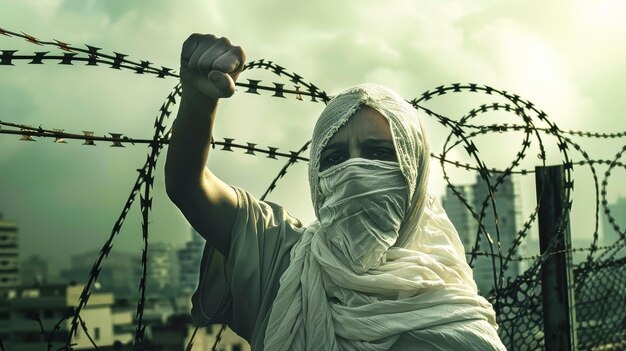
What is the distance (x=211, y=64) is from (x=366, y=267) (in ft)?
2.83

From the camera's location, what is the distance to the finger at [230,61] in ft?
9.14

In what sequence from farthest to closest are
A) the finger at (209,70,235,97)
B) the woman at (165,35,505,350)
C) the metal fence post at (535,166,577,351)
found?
the metal fence post at (535,166,577,351)
the woman at (165,35,505,350)
the finger at (209,70,235,97)

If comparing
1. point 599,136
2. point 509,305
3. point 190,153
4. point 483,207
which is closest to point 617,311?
point 599,136

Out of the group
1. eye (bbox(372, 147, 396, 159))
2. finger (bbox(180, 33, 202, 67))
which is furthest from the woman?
finger (bbox(180, 33, 202, 67))

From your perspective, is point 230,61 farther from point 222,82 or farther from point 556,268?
point 556,268

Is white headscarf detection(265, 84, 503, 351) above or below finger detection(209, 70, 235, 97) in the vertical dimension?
below

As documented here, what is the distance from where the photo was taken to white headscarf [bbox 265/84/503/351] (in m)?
3.10

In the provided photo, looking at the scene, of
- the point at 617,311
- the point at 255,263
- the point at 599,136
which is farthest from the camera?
the point at 617,311

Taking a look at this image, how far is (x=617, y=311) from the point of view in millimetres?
7484

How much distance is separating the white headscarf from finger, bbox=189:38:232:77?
1.83 ft

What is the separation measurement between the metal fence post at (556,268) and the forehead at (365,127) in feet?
8.15

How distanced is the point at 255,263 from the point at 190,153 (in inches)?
18.7

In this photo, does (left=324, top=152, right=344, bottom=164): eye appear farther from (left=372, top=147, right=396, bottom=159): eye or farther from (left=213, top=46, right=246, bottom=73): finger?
(left=213, top=46, right=246, bottom=73): finger

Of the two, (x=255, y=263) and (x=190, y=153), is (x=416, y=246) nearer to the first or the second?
(x=255, y=263)
